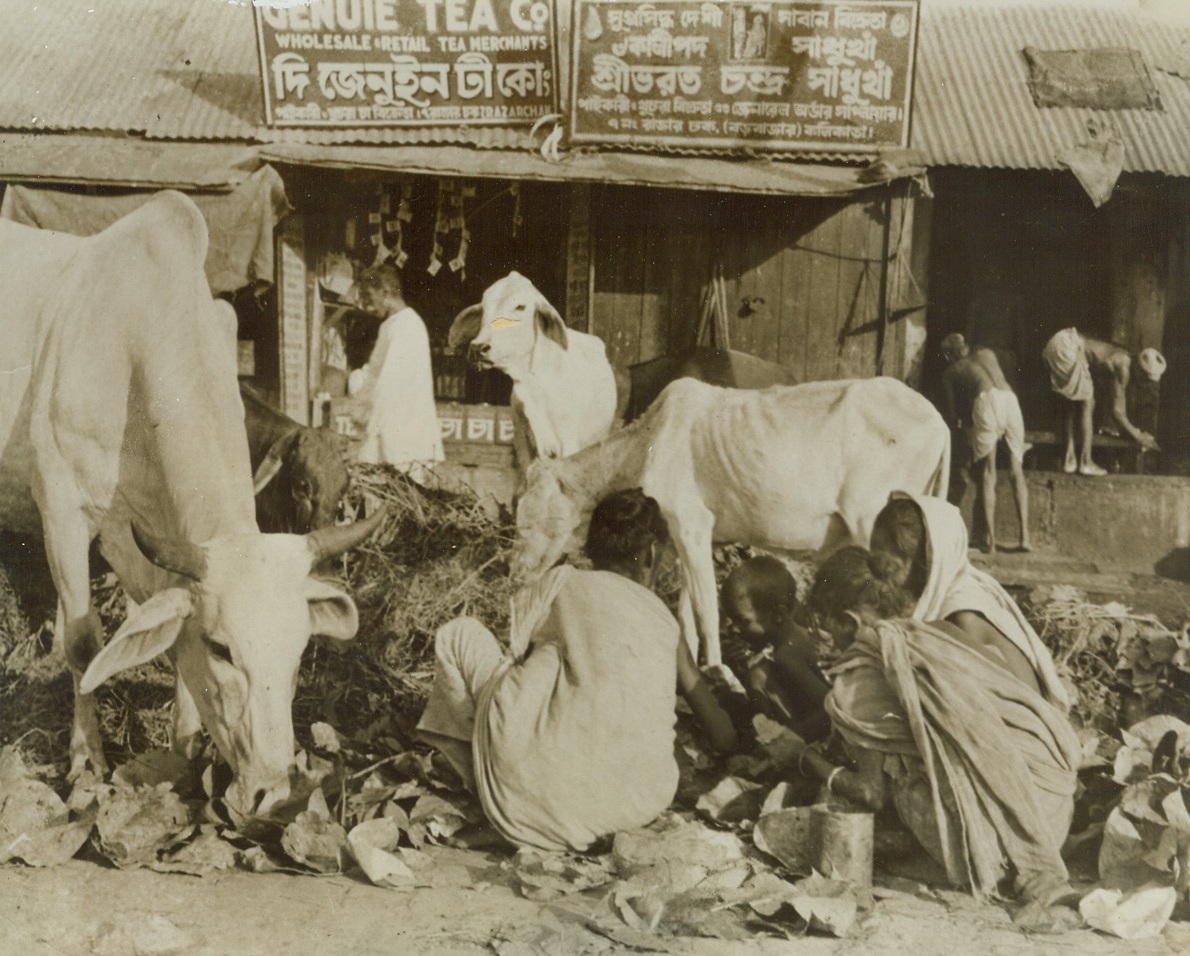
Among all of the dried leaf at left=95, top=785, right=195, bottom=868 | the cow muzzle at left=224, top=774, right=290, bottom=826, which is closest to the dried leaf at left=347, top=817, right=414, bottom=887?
the cow muzzle at left=224, top=774, right=290, bottom=826

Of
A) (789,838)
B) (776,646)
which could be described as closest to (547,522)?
(776,646)

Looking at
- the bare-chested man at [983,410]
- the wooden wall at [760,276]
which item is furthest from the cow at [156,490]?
the bare-chested man at [983,410]

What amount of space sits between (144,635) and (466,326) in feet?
5.55

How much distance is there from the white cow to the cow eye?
139 cm

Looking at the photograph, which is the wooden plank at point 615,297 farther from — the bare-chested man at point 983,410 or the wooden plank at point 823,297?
the bare-chested man at point 983,410

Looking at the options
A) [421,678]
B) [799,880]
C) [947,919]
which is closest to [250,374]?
[421,678]

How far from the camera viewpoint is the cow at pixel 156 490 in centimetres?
448

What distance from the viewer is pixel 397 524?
5.07 m

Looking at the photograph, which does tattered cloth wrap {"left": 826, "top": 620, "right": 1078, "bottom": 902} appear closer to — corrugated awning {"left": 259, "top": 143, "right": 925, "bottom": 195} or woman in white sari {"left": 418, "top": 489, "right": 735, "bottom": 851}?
woman in white sari {"left": 418, "top": 489, "right": 735, "bottom": 851}

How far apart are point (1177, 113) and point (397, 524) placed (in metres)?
3.47

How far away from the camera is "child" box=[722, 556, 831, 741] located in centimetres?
472

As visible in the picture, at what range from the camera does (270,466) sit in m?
5.01

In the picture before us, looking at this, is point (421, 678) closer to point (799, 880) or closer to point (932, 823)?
point (799, 880)

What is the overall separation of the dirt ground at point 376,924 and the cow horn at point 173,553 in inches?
42.3
